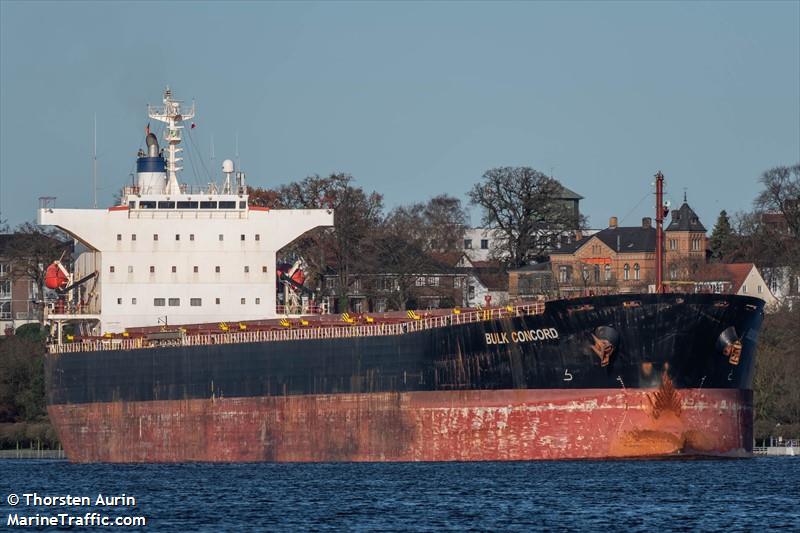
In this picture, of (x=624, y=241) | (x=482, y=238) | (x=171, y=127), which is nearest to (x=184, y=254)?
(x=171, y=127)

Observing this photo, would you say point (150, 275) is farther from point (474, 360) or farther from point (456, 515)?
point (456, 515)

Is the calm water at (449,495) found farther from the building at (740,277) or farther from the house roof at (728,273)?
the building at (740,277)

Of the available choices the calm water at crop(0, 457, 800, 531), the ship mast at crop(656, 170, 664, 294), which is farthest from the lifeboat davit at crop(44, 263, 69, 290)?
the ship mast at crop(656, 170, 664, 294)

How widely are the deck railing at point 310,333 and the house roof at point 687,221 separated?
53.2 m

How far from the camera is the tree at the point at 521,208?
302 ft

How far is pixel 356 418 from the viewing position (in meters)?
45.8

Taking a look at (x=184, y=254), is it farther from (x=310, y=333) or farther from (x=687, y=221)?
(x=687, y=221)

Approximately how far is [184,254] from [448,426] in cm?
1277

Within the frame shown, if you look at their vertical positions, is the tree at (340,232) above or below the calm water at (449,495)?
above

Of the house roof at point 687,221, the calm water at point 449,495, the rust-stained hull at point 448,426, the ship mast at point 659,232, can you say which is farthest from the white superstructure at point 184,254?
the house roof at point 687,221

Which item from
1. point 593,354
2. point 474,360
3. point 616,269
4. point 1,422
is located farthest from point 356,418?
point 616,269

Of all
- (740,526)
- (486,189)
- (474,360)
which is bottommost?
(740,526)

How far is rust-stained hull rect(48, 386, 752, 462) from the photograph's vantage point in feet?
137

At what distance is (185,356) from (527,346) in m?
11.1
